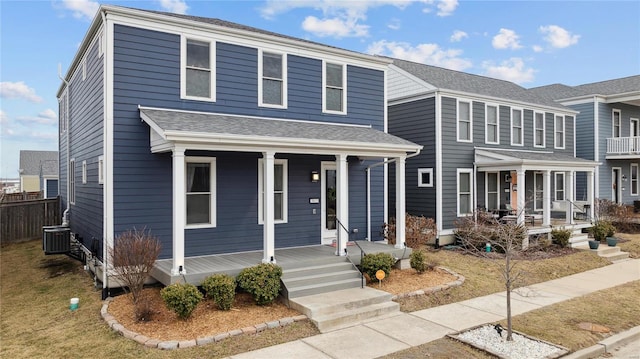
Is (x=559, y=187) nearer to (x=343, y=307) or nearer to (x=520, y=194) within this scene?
(x=520, y=194)

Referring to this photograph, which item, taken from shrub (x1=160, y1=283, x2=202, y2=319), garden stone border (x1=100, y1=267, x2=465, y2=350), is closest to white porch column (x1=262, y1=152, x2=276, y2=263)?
garden stone border (x1=100, y1=267, x2=465, y2=350)

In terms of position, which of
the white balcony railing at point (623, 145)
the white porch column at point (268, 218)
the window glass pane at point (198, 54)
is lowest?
the white porch column at point (268, 218)

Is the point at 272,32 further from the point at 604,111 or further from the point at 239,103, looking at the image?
the point at 604,111

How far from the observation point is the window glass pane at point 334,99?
11.7 metres

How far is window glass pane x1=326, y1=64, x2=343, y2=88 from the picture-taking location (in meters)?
11.7

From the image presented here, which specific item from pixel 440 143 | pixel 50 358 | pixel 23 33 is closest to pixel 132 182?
pixel 50 358

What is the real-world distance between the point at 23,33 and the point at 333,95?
414 inches

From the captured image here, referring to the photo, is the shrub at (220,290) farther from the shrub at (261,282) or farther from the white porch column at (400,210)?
the white porch column at (400,210)

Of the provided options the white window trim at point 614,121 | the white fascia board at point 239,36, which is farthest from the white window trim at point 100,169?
the white window trim at point 614,121

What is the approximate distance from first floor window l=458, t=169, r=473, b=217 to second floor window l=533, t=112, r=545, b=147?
4460mm

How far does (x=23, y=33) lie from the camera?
1335 cm

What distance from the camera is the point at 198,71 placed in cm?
967

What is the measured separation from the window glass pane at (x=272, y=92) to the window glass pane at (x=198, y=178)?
7.90 feet

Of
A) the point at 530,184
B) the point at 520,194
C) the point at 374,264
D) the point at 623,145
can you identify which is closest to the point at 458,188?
the point at 520,194
